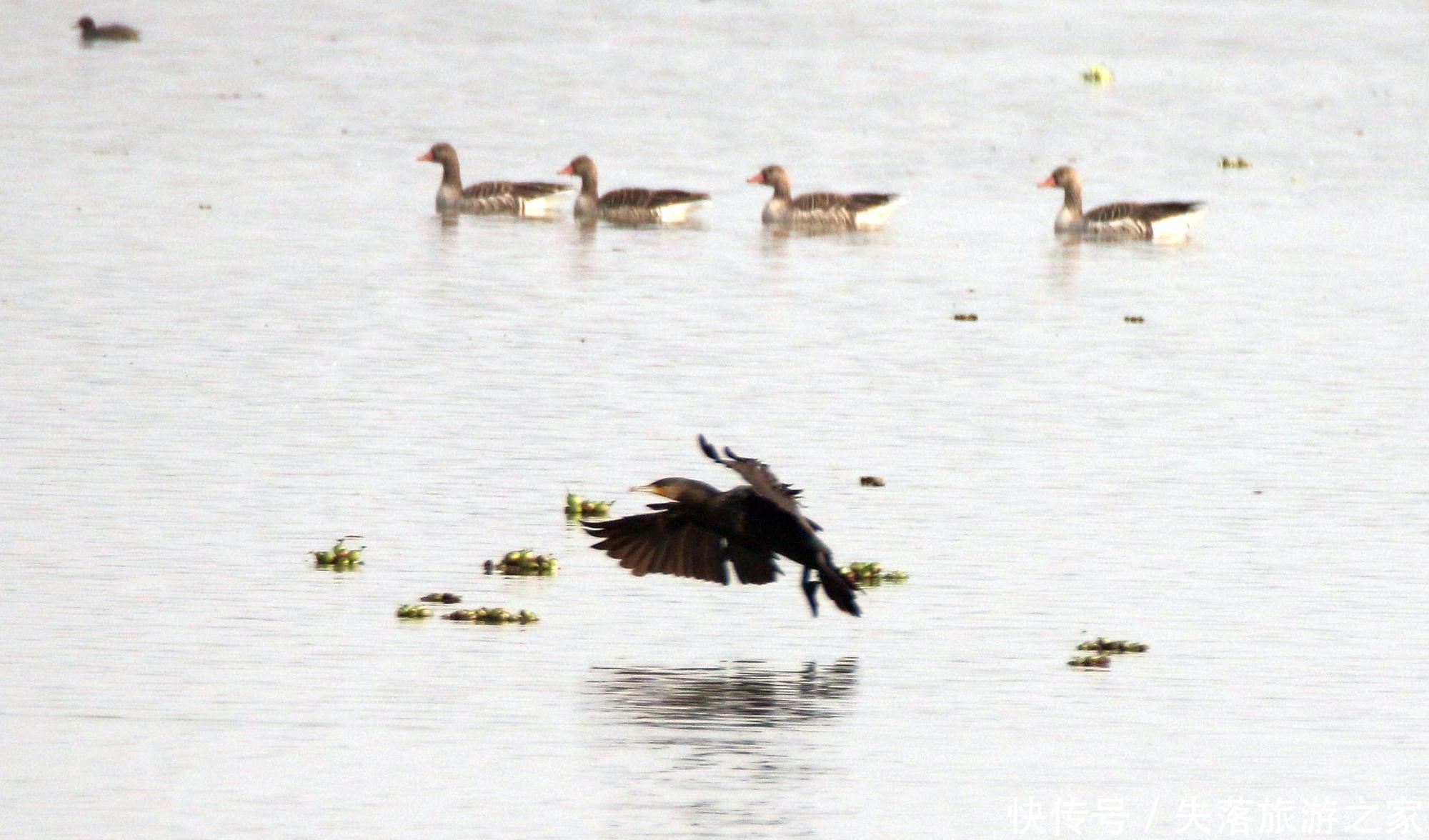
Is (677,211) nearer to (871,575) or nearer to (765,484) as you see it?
(871,575)

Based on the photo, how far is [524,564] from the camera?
1495 centimetres

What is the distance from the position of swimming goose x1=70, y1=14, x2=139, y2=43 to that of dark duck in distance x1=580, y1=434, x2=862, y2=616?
48190 mm

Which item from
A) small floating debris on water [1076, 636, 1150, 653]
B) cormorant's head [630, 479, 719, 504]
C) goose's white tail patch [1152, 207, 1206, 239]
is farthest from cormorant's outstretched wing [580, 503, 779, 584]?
goose's white tail patch [1152, 207, 1206, 239]

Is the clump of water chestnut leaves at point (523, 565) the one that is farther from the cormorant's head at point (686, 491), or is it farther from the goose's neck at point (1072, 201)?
the goose's neck at point (1072, 201)

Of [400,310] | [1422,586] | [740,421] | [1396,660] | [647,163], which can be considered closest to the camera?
[1396,660]

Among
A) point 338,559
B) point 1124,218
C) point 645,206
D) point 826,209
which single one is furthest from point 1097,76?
point 338,559

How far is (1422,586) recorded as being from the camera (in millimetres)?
15484

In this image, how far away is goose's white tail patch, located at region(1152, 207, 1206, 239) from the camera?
114 feet

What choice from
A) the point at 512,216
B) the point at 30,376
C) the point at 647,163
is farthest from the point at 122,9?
the point at 30,376

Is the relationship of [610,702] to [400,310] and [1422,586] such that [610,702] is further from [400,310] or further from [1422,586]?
[400,310]

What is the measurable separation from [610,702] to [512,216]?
24.5 metres

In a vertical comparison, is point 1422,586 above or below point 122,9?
below

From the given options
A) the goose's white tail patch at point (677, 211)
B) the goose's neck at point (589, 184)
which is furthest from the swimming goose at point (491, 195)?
the goose's white tail patch at point (677, 211)

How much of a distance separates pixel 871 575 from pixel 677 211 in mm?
19804
